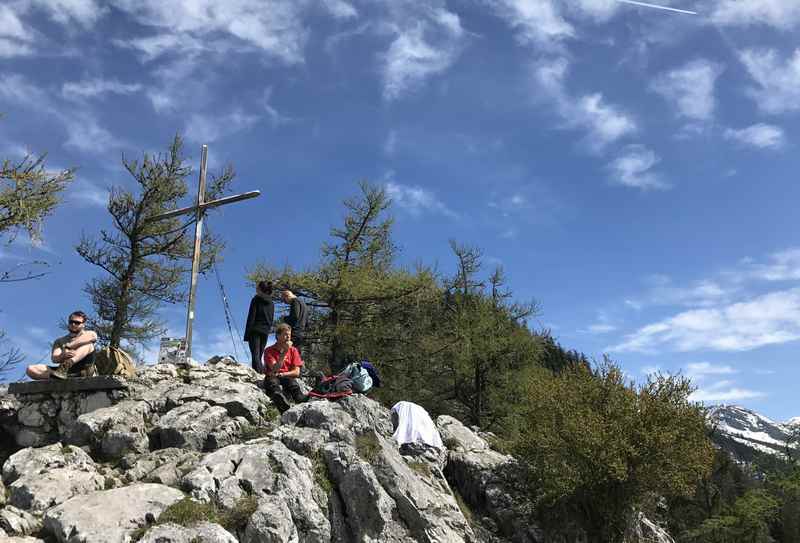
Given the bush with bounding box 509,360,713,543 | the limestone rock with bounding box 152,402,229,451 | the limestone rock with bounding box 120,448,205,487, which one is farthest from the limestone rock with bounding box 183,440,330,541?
the bush with bounding box 509,360,713,543

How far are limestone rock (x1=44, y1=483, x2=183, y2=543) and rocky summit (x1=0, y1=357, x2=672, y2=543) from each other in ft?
0.06

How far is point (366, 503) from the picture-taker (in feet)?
36.8

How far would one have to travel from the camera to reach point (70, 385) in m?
13.2

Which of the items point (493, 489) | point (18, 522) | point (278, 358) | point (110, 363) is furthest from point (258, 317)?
point (493, 489)

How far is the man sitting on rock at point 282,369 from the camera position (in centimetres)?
1425

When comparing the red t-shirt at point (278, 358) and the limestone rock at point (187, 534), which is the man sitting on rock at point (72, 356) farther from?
the limestone rock at point (187, 534)

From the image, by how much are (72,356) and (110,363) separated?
0.77 meters

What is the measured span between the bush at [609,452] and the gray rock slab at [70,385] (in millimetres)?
11601

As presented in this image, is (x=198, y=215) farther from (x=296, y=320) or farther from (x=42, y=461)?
(x=42, y=461)

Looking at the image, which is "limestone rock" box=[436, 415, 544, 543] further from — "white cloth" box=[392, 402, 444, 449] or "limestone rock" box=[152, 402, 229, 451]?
"limestone rock" box=[152, 402, 229, 451]

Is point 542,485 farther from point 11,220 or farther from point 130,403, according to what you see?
point 11,220

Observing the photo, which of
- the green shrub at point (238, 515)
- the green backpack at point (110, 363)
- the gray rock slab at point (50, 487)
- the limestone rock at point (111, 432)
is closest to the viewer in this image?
the green shrub at point (238, 515)

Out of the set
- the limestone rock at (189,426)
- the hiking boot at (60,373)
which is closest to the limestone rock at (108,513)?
the limestone rock at (189,426)

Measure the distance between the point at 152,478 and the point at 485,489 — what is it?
9464 mm
